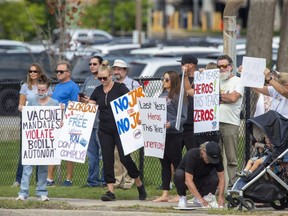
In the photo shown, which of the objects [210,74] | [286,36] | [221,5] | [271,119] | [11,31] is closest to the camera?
[271,119]

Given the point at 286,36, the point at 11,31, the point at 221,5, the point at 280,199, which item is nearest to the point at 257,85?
the point at 280,199

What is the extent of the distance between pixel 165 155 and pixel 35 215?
6.98 ft

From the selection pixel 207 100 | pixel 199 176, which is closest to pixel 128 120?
pixel 207 100

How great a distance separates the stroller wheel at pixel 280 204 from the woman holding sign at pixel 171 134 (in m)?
1.65

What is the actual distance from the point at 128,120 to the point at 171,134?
2.06ft

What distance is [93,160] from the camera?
15.3m

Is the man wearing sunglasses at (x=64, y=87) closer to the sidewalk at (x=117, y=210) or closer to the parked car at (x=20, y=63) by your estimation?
Result: the sidewalk at (x=117, y=210)

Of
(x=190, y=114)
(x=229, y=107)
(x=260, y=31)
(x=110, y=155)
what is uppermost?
(x=260, y=31)

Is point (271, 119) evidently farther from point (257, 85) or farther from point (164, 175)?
point (164, 175)

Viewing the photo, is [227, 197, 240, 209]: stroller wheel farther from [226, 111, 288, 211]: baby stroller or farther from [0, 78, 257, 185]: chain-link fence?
[0, 78, 257, 185]: chain-link fence

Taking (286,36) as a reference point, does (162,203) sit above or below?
below

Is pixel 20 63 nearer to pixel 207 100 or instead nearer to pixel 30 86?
pixel 30 86

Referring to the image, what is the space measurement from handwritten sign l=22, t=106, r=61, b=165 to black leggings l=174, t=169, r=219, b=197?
6.32ft

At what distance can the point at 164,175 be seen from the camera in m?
14.0
